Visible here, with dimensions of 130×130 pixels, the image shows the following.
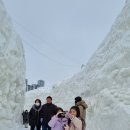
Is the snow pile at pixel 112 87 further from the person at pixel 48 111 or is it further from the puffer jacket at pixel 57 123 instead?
the puffer jacket at pixel 57 123

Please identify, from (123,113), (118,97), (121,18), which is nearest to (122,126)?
(123,113)

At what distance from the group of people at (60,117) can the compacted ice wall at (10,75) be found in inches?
49.3

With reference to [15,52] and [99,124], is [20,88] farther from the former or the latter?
[99,124]

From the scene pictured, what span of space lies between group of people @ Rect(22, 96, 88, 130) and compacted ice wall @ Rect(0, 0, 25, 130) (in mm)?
1253

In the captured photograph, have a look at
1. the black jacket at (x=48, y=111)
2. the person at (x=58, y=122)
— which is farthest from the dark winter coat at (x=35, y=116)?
the person at (x=58, y=122)

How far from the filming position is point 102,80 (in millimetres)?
20172

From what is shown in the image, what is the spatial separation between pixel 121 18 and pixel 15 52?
10812 millimetres

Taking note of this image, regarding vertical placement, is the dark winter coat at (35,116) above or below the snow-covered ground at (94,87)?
below

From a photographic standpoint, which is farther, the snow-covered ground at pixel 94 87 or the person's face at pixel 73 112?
the snow-covered ground at pixel 94 87

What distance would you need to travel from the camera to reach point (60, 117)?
9570mm

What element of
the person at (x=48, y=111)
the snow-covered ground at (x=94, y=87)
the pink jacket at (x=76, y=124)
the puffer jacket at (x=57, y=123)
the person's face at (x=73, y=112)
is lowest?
the pink jacket at (x=76, y=124)

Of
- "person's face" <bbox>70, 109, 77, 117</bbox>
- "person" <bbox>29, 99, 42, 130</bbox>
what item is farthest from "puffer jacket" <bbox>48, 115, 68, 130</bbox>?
"person" <bbox>29, 99, 42, 130</bbox>

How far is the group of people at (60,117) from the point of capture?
9.04 metres

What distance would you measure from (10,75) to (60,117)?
711 cm
